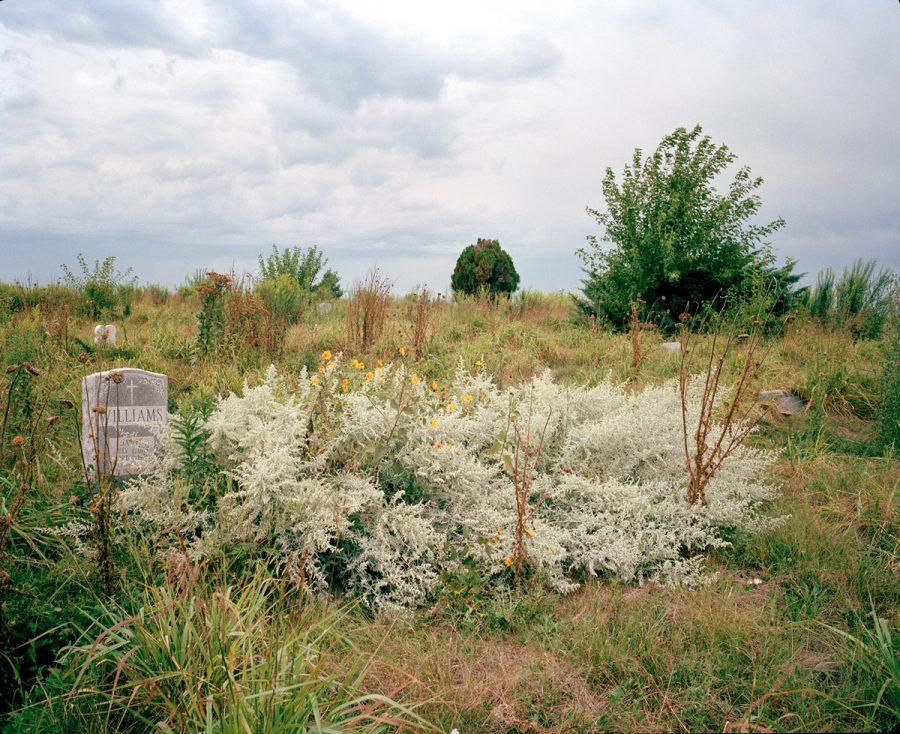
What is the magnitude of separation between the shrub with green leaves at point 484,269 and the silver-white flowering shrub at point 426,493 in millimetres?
14101

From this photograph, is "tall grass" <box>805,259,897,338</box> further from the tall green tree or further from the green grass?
the green grass

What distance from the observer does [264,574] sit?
3.09 meters

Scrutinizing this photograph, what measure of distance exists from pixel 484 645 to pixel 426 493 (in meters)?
1.10

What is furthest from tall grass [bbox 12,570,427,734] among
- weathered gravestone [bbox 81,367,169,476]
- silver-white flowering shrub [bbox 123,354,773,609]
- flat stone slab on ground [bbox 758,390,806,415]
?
flat stone slab on ground [bbox 758,390,806,415]

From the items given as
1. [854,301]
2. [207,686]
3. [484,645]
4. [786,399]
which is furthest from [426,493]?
[854,301]

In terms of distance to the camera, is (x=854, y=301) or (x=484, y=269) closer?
(x=854, y=301)

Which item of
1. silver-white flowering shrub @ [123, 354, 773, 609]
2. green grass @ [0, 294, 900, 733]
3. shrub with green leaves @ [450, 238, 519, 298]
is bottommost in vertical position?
green grass @ [0, 294, 900, 733]

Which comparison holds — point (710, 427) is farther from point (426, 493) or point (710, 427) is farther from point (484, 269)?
point (484, 269)

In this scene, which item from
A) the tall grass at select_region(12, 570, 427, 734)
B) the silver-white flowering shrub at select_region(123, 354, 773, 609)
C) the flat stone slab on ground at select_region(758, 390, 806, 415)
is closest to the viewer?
the tall grass at select_region(12, 570, 427, 734)

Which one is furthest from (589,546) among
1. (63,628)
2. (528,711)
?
(63,628)

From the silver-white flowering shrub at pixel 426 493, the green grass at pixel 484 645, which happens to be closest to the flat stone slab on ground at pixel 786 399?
the green grass at pixel 484 645

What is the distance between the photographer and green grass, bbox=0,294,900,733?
219 cm

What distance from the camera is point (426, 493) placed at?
3740 millimetres

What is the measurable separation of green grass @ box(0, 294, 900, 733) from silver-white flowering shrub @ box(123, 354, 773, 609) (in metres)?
0.20
